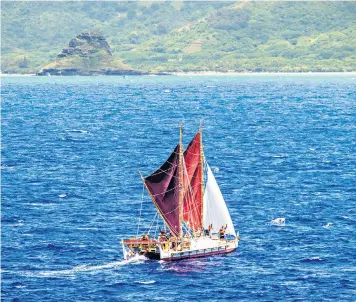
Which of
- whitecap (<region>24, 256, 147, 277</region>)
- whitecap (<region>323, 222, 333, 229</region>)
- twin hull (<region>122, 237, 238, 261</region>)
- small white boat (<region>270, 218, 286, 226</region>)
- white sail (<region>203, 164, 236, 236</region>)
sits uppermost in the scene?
white sail (<region>203, 164, 236, 236</region>)

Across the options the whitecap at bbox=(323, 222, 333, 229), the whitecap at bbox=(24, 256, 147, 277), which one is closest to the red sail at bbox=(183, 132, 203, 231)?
the whitecap at bbox=(24, 256, 147, 277)

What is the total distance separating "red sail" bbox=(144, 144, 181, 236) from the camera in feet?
311

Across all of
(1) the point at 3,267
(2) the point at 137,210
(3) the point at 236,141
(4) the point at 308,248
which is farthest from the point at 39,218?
(3) the point at 236,141

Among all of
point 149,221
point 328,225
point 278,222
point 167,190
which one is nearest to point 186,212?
point 167,190

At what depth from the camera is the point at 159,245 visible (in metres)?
91.1

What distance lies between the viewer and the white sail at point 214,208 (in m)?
96.2

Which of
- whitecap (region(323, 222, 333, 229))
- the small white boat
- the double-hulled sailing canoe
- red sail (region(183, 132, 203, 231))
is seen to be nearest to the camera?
the double-hulled sailing canoe

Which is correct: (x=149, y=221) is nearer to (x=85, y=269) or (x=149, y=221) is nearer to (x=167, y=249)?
(x=167, y=249)

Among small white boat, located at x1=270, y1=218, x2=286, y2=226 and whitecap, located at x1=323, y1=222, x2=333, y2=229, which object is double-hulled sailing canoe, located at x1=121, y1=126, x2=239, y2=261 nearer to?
small white boat, located at x1=270, y1=218, x2=286, y2=226

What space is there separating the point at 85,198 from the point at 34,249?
2532 cm

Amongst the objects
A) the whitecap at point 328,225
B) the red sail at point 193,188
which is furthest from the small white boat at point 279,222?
the red sail at point 193,188

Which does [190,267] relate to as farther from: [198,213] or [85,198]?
[85,198]

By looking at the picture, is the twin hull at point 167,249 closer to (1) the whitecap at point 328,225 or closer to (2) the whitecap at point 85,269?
(2) the whitecap at point 85,269

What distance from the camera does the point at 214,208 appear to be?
96.6 metres
